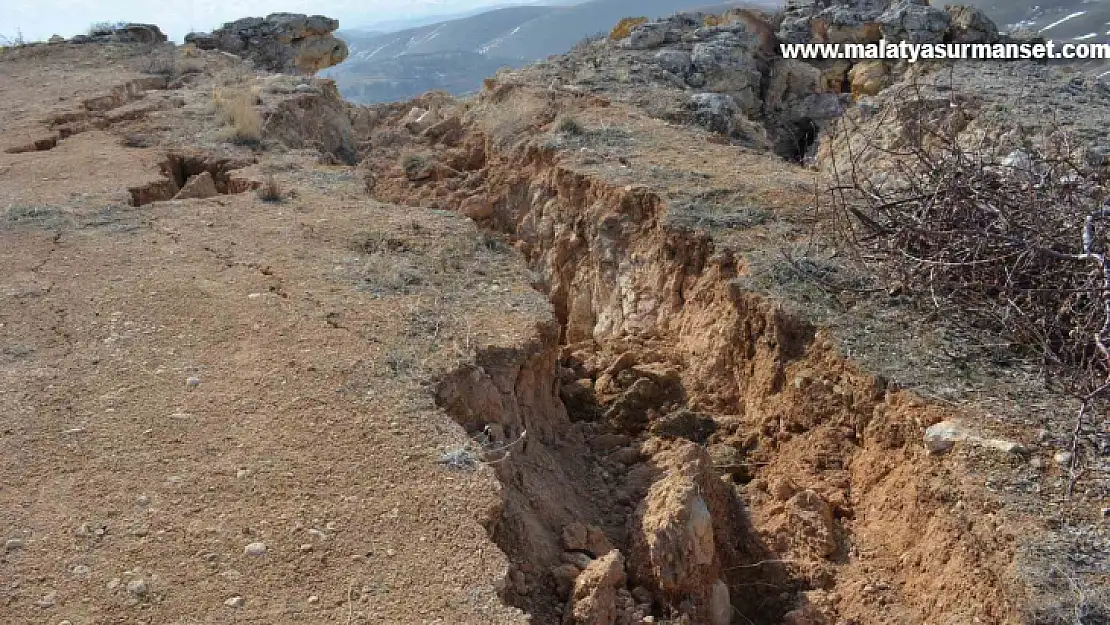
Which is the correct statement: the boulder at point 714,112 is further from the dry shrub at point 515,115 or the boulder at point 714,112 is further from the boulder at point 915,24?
the boulder at point 915,24

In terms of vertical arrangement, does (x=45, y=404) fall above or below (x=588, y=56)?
below

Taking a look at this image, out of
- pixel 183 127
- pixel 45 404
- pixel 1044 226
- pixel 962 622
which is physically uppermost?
pixel 183 127

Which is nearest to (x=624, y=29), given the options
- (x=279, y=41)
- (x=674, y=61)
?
(x=674, y=61)

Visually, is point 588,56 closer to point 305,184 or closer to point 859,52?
point 859,52

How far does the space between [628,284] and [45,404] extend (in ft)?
11.2

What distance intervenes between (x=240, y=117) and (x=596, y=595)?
6088 millimetres

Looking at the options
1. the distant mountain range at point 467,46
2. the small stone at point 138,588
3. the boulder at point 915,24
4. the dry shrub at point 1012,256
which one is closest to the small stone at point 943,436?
the dry shrub at point 1012,256

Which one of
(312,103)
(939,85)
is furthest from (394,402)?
(939,85)

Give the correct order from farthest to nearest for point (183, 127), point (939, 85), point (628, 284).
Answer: point (939, 85)
point (183, 127)
point (628, 284)

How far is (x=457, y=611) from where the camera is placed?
94.6 inches

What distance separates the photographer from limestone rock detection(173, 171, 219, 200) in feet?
19.7

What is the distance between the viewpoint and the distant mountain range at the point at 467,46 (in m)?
45.6

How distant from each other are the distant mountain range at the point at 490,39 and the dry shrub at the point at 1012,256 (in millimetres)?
22135

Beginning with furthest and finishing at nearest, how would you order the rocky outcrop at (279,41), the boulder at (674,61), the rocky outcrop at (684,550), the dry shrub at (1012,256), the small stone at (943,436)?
the rocky outcrop at (279,41) < the boulder at (674,61) < the dry shrub at (1012,256) < the small stone at (943,436) < the rocky outcrop at (684,550)
